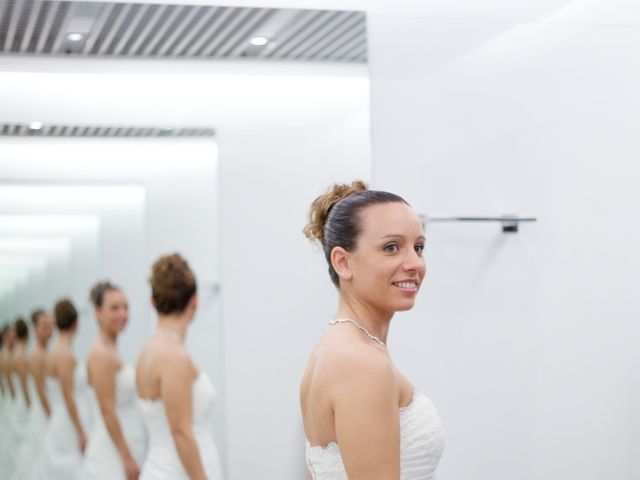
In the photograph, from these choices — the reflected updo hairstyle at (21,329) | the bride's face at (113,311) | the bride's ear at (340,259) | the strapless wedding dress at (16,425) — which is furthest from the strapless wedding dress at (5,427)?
the bride's ear at (340,259)

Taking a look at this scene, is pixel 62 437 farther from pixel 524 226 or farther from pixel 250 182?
pixel 524 226

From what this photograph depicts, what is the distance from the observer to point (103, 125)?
285 cm

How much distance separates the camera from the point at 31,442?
2797mm

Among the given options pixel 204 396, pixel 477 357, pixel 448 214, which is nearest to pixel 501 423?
pixel 477 357

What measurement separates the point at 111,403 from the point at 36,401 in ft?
0.63

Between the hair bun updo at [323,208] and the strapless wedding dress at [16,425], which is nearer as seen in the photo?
the hair bun updo at [323,208]

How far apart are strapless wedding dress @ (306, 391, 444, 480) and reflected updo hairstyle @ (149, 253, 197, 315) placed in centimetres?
75

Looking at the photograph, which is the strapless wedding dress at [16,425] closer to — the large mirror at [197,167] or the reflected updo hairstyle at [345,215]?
A: the large mirror at [197,167]

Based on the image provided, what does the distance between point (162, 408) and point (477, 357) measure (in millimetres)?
947

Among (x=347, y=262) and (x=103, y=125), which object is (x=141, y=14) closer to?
(x=103, y=125)

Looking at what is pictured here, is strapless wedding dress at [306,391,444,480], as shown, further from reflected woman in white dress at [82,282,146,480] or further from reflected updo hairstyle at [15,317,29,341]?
reflected updo hairstyle at [15,317,29,341]

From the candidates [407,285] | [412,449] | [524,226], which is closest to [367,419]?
[412,449]

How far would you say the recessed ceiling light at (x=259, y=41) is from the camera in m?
3.01

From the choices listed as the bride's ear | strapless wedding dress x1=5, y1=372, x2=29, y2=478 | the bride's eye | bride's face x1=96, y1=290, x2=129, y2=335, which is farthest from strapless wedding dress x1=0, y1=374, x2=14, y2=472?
the bride's eye
